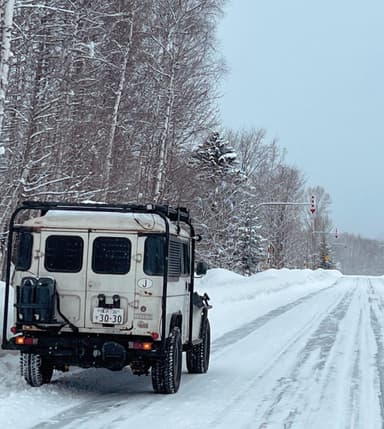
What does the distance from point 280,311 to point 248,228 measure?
26146mm

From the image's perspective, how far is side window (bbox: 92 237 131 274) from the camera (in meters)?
8.90

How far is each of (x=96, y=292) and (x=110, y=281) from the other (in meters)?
0.21

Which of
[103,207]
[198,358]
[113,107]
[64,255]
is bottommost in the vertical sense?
[198,358]

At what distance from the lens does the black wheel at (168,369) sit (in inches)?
356

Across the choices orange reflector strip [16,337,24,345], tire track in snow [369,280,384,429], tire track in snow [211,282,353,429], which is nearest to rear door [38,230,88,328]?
orange reflector strip [16,337,24,345]

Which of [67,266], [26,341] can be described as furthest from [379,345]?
[26,341]

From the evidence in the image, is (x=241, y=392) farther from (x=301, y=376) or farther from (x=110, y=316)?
(x=110, y=316)

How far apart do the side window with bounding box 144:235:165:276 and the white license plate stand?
584 millimetres

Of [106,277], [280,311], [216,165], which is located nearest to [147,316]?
[106,277]

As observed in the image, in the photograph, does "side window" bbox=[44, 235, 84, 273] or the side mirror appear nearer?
"side window" bbox=[44, 235, 84, 273]

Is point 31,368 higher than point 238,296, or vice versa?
point 238,296

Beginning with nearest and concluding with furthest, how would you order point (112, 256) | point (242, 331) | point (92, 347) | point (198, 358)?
point (92, 347) → point (112, 256) → point (198, 358) → point (242, 331)

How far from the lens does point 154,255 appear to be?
8.90 m

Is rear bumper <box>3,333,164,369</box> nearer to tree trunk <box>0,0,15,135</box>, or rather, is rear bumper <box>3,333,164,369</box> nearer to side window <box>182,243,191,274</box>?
side window <box>182,243,191,274</box>
